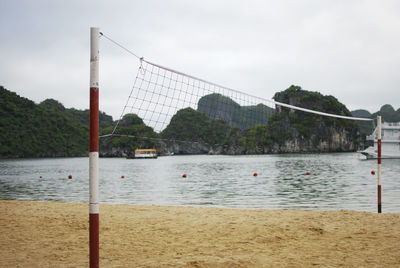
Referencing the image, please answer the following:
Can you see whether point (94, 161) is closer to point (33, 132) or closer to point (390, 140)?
point (390, 140)

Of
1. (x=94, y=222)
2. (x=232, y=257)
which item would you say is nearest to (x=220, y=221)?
(x=232, y=257)

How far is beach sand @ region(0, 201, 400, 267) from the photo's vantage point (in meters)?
4.38

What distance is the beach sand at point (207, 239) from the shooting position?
438 centimetres

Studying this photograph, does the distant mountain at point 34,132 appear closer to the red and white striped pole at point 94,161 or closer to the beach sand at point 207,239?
the beach sand at point 207,239

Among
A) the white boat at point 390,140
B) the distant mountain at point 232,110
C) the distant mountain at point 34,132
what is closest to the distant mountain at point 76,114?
the distant mountain at point 34,132

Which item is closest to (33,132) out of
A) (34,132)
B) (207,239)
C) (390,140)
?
(34,132)

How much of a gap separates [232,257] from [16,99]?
404ft

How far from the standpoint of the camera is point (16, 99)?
112 m

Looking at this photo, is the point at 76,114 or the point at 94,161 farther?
the point at 76,114

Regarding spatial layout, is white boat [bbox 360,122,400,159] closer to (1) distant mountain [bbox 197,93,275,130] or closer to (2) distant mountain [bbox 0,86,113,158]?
(1) distant mountain [bbox 197,93,275,130]

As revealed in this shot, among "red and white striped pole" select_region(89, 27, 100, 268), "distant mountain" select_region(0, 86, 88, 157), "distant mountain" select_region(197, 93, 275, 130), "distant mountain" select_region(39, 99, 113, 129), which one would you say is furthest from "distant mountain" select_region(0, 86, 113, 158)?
"red and white striped pole" select_region(89, 27, 100, 268)

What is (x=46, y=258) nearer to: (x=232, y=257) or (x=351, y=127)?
(x=232, y=257)

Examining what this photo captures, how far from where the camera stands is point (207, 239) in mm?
5652

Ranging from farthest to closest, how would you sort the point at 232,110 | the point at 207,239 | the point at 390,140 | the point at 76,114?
the point at 76,114
the point at 232,110
the point at 390,140
the point at 207,239
